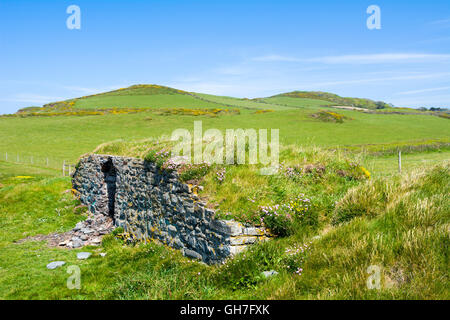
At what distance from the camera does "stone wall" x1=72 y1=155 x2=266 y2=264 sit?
6137mm

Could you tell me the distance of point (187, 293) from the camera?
461cm

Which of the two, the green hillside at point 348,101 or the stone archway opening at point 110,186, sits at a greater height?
the green hillside at point 348,101

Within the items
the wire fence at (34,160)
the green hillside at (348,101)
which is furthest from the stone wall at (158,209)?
the green hillside at (348,101)

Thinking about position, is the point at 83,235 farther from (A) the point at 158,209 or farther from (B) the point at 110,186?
(A) the point at 158,209

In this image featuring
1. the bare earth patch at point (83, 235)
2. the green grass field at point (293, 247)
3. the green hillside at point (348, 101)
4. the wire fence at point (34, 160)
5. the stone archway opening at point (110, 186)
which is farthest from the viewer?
the green hillside at point (348, 101)

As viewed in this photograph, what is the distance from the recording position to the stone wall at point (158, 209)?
6.14 m

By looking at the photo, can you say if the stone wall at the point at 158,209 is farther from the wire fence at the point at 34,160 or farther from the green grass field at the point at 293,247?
the wire fence at the point at 34,160

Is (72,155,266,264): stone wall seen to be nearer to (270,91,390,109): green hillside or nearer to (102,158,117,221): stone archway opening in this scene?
(102,158,117,221): stone archway opening

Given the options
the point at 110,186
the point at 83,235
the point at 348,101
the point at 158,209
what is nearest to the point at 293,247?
the point at 158,209

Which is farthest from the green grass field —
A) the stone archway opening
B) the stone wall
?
the stone archway opening

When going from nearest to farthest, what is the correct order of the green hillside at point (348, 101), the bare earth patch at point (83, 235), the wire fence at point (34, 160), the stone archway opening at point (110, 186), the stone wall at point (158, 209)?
the stone wall at point (158, 209), the bare earth patch at point (83, 235), the stone archway opening at point (110, 186), the wire fence at point (34, 160), the green hillside at point (348, 101)

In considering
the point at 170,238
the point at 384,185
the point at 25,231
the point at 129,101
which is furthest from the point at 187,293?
the point at 129,101

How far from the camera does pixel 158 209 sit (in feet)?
29.6

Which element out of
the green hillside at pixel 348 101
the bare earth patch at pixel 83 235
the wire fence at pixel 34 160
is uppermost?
the green hillside at pixel 348 101
